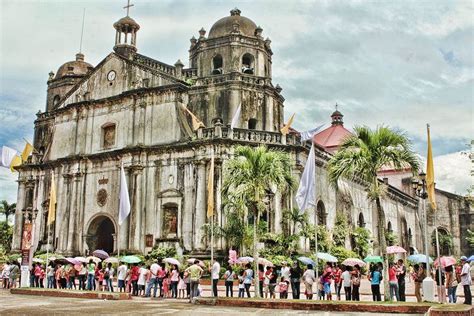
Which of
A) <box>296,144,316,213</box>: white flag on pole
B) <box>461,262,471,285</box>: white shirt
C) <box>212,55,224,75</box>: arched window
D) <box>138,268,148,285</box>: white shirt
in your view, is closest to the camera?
<box>461,262,471,285</box>: white shirt

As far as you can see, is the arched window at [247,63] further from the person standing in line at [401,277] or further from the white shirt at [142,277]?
the person standing in line at [401,277]

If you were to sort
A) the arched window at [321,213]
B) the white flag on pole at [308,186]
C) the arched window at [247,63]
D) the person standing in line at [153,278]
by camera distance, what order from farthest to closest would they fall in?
the arched window at [247,63] < the arched window at [321,213] < the person standing in line at [153,278] < the white flag on pole at [308,186]

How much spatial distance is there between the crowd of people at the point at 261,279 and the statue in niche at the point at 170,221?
11.2ft

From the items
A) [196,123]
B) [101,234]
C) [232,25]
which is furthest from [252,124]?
[101,234]

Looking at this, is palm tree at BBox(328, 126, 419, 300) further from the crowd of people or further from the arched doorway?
the arched doorway

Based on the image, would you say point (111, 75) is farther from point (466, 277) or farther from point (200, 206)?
point (466, 277)

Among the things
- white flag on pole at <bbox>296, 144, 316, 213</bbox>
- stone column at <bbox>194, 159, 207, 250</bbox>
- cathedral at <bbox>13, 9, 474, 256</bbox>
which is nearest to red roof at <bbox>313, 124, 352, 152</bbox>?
cathedral at <bbox>13, 9, 474, 256</bbox>

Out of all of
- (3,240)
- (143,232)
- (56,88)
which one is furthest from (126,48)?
(3,240)

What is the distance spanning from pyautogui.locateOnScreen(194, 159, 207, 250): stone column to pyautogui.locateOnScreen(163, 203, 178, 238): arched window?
1.79m

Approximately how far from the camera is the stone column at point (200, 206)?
29.5m

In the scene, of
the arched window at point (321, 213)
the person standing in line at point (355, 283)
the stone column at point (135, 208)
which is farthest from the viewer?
the arched window at point (321, 213)

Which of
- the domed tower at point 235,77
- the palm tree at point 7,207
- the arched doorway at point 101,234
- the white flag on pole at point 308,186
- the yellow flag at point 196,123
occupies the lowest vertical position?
the arched doorway at point 101,234

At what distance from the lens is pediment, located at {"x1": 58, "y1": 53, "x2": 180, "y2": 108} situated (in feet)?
112

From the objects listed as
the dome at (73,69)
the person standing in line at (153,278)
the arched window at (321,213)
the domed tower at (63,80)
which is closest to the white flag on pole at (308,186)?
the person standing in line at (153,278)
